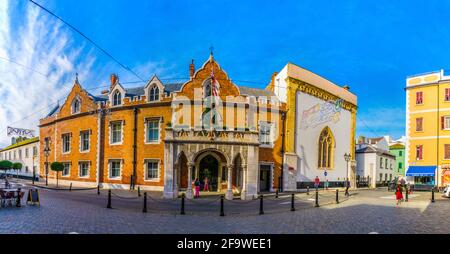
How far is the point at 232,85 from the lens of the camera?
24.0 m

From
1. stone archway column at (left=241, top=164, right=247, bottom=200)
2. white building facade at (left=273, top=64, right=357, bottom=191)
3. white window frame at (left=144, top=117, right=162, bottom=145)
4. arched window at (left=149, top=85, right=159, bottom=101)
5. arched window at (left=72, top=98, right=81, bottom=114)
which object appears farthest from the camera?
arched window at (left=72, top=98, right=81, bottom=114)

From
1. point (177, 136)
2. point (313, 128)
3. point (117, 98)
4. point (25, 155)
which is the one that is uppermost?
point (117, 98)

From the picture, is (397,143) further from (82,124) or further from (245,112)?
(82,124)

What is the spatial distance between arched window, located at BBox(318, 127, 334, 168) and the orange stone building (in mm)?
6932

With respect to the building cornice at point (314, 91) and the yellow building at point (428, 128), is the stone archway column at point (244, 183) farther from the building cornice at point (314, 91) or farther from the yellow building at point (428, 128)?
the yellow building at point (428, 128)

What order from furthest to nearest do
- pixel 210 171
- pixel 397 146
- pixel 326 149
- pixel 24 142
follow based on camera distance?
pixel 397 146 → pixel 24 142 → pixel 326 149 → pixel 210 171

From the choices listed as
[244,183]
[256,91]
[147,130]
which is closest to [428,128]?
[256,91]

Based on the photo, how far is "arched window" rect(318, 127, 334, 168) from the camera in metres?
31.0

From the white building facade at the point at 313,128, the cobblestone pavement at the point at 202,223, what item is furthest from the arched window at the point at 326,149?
the cobblestone pavement at the point at 202,223

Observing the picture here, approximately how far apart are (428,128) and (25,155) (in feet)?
166

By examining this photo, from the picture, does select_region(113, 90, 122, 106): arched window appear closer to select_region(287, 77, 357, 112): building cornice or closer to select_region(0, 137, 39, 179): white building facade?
select_region(0, 137, 39, 179): white building facade

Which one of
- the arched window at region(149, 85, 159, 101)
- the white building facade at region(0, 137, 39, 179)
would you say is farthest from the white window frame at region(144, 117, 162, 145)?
the white building facade at region(0, 137, 39, 179)

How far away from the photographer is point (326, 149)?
31.9m

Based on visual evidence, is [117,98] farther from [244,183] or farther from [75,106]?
[244,183]
